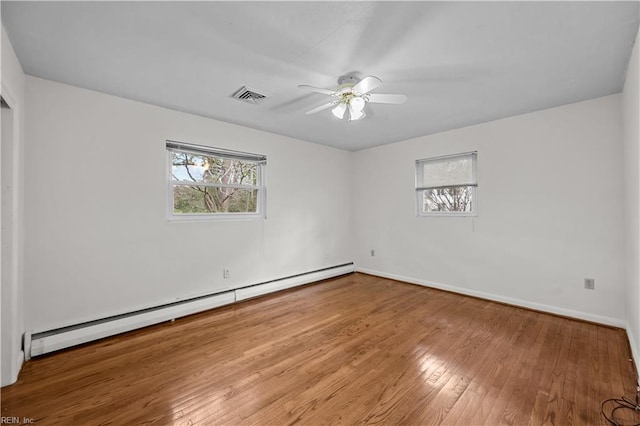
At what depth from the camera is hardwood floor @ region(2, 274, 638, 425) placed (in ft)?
5.21

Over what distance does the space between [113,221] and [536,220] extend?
15.4 ft

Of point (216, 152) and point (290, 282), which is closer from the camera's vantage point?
point (216, 152)

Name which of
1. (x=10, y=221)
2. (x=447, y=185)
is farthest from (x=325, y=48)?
(x=447, y=185)

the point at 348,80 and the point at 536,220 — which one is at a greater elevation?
the point at 348,80

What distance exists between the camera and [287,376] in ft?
6.36

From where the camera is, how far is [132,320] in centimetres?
266

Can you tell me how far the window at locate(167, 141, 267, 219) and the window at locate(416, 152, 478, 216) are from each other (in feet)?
8.37

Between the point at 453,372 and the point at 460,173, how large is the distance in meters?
2.82

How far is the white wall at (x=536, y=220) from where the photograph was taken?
108 inches

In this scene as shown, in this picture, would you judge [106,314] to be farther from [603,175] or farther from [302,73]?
[603,175]

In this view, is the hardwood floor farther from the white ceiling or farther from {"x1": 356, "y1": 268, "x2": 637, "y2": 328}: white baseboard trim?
the white ceiling

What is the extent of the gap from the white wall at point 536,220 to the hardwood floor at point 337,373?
443 mm

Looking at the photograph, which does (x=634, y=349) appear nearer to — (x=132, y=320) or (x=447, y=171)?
(x=447, y=171)

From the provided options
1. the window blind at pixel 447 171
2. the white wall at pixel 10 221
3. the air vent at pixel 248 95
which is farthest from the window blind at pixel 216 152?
the window blind at pixel 447 171
